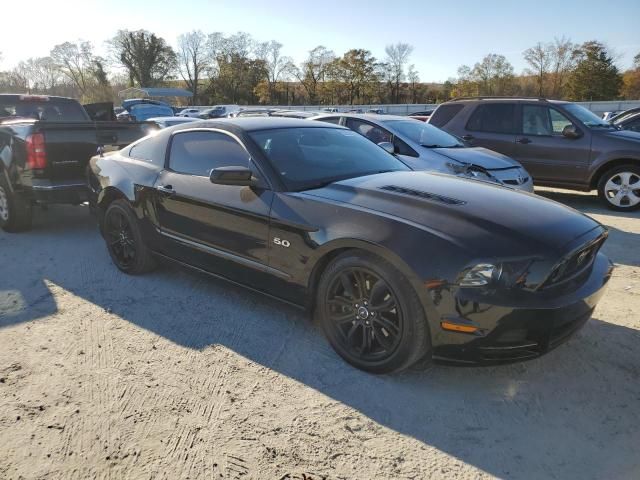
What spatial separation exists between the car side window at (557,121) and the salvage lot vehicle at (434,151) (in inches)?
64.1

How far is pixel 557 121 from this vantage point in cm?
823

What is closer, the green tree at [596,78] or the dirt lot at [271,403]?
the dirt lot at [271,403]

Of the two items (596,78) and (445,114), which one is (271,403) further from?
(596,78)

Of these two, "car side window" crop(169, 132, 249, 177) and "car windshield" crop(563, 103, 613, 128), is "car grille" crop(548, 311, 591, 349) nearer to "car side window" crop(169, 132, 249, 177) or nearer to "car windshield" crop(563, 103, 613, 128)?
"car side window" crop(169, 132, 249, 177)

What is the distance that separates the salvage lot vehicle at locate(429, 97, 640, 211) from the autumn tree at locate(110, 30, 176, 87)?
78.5 metres

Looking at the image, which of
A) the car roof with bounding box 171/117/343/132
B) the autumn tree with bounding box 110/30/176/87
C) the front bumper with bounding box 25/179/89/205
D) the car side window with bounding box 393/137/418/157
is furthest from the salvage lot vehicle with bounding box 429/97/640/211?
the autumn tree with bounding box 110/30/176/87

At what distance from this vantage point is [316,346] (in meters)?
3.40

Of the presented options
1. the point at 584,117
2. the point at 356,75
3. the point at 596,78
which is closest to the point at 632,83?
the point at 596,78

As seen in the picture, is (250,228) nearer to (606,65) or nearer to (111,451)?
(111,451)

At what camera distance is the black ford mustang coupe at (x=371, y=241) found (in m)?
2.60

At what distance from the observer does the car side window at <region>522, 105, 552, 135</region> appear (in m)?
8.35

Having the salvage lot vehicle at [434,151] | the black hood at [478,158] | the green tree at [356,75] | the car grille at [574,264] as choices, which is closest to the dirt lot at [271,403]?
the car grille at [574,264]

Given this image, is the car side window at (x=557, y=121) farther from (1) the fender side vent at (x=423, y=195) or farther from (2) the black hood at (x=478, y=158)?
(1) the fender side vent at (x=423, y=195)

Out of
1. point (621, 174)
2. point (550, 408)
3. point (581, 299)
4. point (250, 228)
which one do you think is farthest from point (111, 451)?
point (621, 174)
